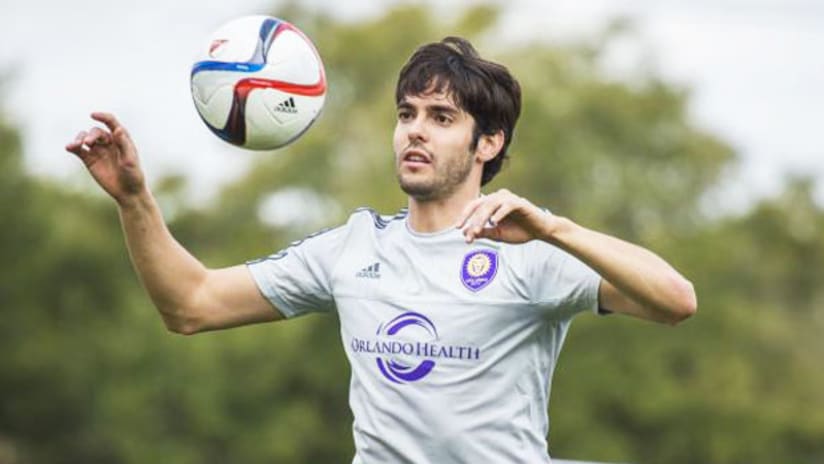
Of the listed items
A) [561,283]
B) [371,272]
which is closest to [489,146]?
[371,272]

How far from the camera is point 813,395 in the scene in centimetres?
5112

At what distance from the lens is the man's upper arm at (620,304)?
6.69m

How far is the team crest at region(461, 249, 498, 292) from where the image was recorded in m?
7.16

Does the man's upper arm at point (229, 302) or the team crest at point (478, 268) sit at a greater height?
the team crest at point (478, 268)

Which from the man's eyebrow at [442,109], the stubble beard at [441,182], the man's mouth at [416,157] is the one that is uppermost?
the man's eyebrow at [442,109]

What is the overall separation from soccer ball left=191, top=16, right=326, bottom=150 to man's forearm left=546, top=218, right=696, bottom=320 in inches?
70.2

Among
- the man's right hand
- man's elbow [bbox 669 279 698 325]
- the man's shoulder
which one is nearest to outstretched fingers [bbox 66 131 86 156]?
the man's right hand

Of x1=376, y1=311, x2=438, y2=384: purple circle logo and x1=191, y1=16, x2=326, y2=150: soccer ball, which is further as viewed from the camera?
x1=191, y1=16, x2=326, y2=150: soccer ball

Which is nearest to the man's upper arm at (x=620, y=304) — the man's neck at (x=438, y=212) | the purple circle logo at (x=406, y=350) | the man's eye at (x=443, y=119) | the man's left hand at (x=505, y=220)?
the man's left hand at (x=505, y=220)

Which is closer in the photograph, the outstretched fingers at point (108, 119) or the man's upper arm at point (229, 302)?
the outstretched fingers at point (108, 119)

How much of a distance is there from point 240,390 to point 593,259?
43.8 meters

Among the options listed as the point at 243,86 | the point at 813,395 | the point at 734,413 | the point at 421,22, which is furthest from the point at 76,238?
the point at 243,86

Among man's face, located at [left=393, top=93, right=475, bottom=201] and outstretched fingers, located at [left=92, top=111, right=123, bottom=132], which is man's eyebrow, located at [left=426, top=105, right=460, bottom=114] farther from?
outstretched fingers, located at [left=92, top=111, right=123, bottom=132]

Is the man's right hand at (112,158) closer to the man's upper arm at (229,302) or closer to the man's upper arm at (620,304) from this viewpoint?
the man's upper arm at (229,302)
